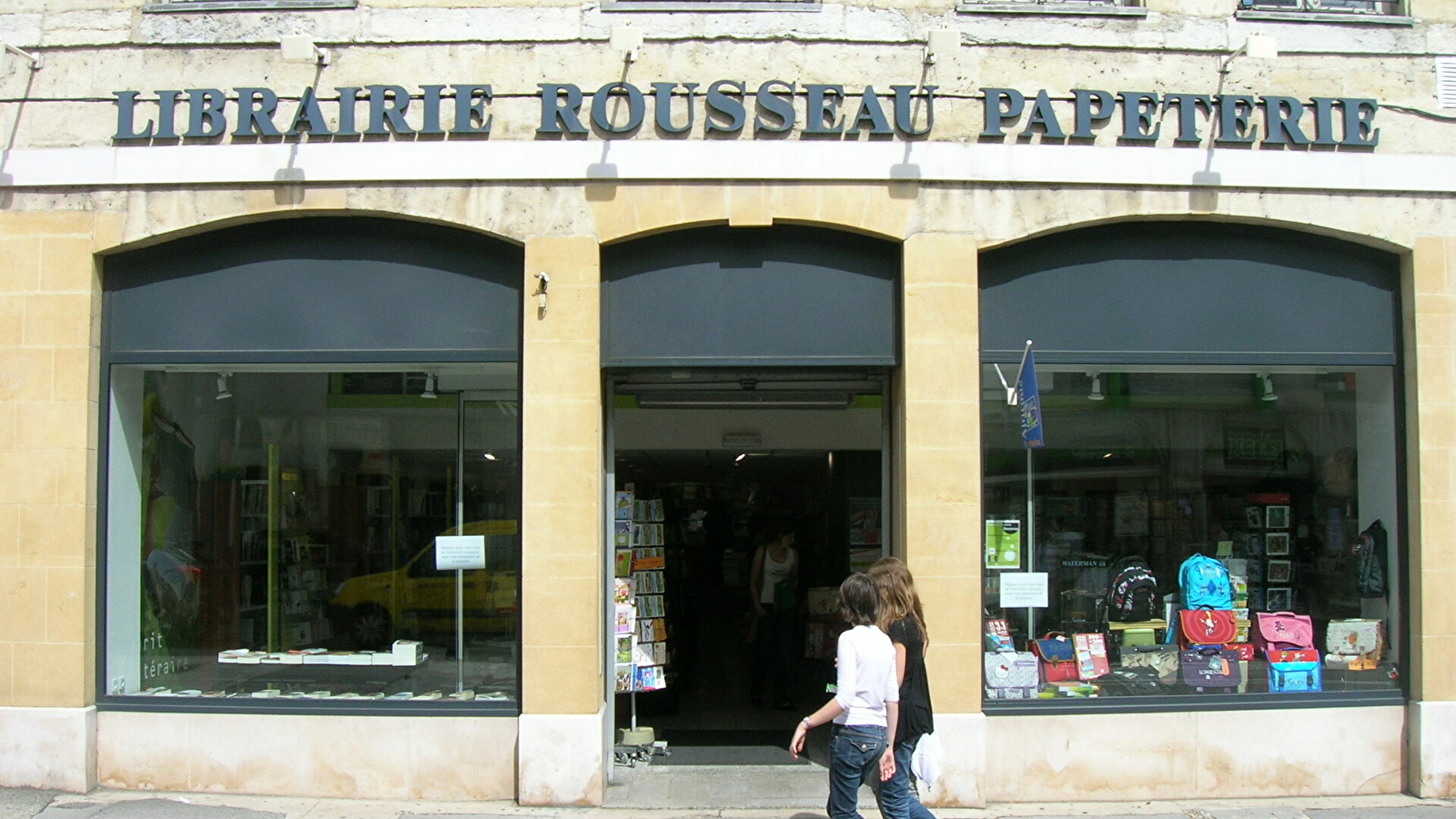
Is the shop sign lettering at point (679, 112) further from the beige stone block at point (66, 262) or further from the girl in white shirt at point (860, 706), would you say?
the girl in white shirt at point (860, 706)

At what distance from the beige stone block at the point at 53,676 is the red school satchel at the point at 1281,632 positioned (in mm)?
7768

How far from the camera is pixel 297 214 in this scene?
7508mm

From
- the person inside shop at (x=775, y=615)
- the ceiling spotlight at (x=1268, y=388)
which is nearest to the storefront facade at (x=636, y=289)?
the ceiling spotlight at (x=1268, y=388)

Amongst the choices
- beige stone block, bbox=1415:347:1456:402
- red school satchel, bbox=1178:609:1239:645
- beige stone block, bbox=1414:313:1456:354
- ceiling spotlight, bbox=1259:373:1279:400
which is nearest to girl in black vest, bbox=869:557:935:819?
red school satchel, bbox=1178:609:1239:645

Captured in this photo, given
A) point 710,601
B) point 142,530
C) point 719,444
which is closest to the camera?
point 142,530

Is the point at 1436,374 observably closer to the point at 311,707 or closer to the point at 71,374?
the point at 311,707

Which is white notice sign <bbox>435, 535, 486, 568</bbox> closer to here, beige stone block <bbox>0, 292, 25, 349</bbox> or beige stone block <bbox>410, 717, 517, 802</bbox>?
beige stone block <bbox>410, 717, 517, 802</bbox>

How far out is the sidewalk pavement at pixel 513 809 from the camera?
6914 mm

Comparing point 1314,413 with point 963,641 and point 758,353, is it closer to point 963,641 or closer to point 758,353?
point 963,641

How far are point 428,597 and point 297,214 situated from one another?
2717 millimetres

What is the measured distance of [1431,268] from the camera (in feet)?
24.9

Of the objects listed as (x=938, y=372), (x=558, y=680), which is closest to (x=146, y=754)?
(x=558, y=680)

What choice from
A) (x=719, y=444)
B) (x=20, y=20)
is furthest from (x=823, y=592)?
(x=20, y=20)

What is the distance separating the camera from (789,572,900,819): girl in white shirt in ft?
17.9
